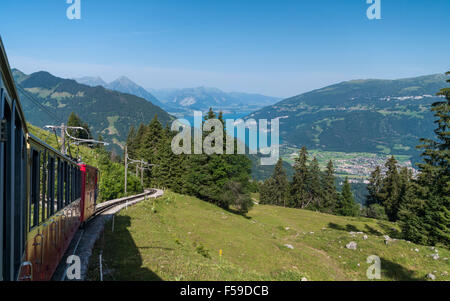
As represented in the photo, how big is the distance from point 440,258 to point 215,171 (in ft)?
97.6

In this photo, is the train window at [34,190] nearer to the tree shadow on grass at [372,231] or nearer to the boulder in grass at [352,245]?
the boulder in grass at [352,245]

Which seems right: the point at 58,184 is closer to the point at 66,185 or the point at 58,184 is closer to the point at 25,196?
the point at 66,185

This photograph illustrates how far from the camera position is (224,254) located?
22031mm

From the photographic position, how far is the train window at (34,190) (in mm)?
6413

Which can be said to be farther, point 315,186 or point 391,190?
point 315,186

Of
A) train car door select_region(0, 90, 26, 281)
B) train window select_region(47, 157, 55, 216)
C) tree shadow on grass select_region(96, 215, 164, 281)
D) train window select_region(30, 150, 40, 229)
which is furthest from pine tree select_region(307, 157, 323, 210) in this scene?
train car door select_region(0, 90, 26, 281)

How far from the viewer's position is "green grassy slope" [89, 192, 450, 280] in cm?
1412

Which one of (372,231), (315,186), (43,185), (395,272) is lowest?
(372,231)

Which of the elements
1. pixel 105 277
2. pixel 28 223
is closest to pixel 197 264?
pixel 105 277

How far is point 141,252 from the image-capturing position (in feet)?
53.1

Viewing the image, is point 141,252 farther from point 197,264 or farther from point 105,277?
point 105,277

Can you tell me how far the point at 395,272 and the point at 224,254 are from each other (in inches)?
487

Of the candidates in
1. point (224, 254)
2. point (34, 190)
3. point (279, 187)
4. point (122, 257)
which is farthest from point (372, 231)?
point (34, 190)

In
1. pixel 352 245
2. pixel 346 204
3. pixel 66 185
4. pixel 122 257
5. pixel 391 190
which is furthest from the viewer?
pixel 346 204
